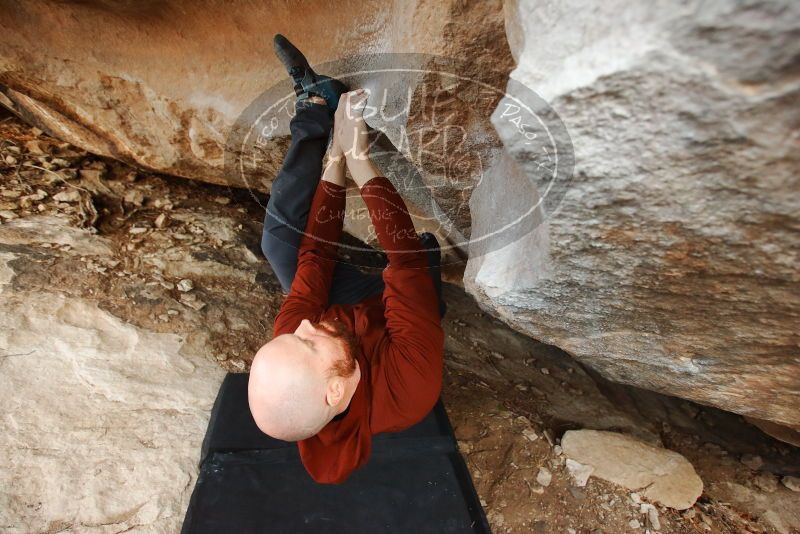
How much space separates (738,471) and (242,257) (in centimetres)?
211

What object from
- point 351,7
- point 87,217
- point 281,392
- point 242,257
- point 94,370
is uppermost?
point 351,7

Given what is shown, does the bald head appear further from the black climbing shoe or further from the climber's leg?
the black climbing shoe

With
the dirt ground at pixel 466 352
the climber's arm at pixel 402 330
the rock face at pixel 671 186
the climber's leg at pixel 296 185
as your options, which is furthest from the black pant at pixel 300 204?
the rock face at pixel 671 186

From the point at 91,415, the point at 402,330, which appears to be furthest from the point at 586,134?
the point at 91,415

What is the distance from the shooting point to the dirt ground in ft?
5.42

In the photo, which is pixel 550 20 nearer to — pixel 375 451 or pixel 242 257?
pixel 375 451

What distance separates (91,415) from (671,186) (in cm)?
172

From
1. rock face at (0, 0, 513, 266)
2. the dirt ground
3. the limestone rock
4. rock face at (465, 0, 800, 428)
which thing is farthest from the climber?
the limestone rock

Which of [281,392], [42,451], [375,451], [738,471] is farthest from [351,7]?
[738,471]

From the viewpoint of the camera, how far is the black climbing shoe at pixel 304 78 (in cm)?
151

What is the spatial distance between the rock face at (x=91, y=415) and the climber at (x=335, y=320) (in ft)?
1.62

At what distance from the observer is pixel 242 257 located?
2.24 metres

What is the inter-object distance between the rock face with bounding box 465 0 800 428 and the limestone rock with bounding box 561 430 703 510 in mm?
557

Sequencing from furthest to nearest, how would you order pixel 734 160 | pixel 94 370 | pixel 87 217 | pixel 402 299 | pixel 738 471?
pixel 87 217, pixel 738 471, pixel 94 370, pixel 402 299, pixel 734 160
